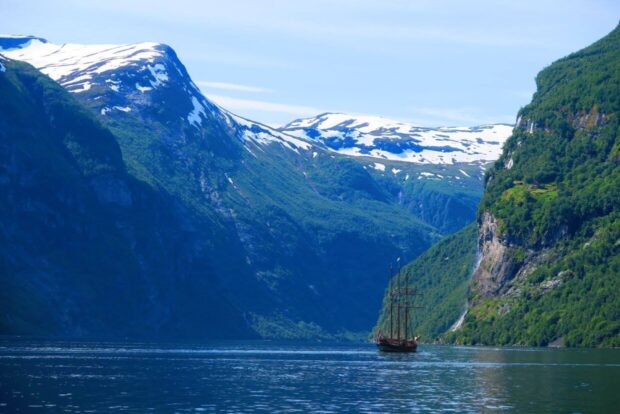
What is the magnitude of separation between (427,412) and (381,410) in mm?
Result: 4482

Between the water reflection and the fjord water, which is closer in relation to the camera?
the fjord water

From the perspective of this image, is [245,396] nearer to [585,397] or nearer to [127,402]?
[127,402]

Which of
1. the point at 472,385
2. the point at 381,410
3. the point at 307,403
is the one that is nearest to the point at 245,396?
the point at 307,403

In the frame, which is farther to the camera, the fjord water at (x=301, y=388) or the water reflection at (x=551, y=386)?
the water reflection at (x=551, y=386)

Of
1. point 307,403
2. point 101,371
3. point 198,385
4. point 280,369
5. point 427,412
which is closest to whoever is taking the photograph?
point 427,412

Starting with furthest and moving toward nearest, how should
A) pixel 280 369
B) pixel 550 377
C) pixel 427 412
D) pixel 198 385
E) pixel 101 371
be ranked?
pixel 280 369 → pixel 101 371 → pixel 550 377 → pixel 198 385 → pixel 427 412

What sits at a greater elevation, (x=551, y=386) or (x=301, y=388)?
(x=551, y=386)

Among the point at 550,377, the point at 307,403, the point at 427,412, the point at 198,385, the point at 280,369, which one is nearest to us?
the point at 427,412

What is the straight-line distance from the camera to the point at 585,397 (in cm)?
12775

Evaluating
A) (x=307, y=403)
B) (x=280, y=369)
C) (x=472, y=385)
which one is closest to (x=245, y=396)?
(x=307, y=403)

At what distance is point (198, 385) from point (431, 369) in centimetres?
5441

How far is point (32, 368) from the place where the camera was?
560ft

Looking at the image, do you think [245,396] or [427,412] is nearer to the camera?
[427,412]

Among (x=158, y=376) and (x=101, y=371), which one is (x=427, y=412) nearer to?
(x=158, y=376)
